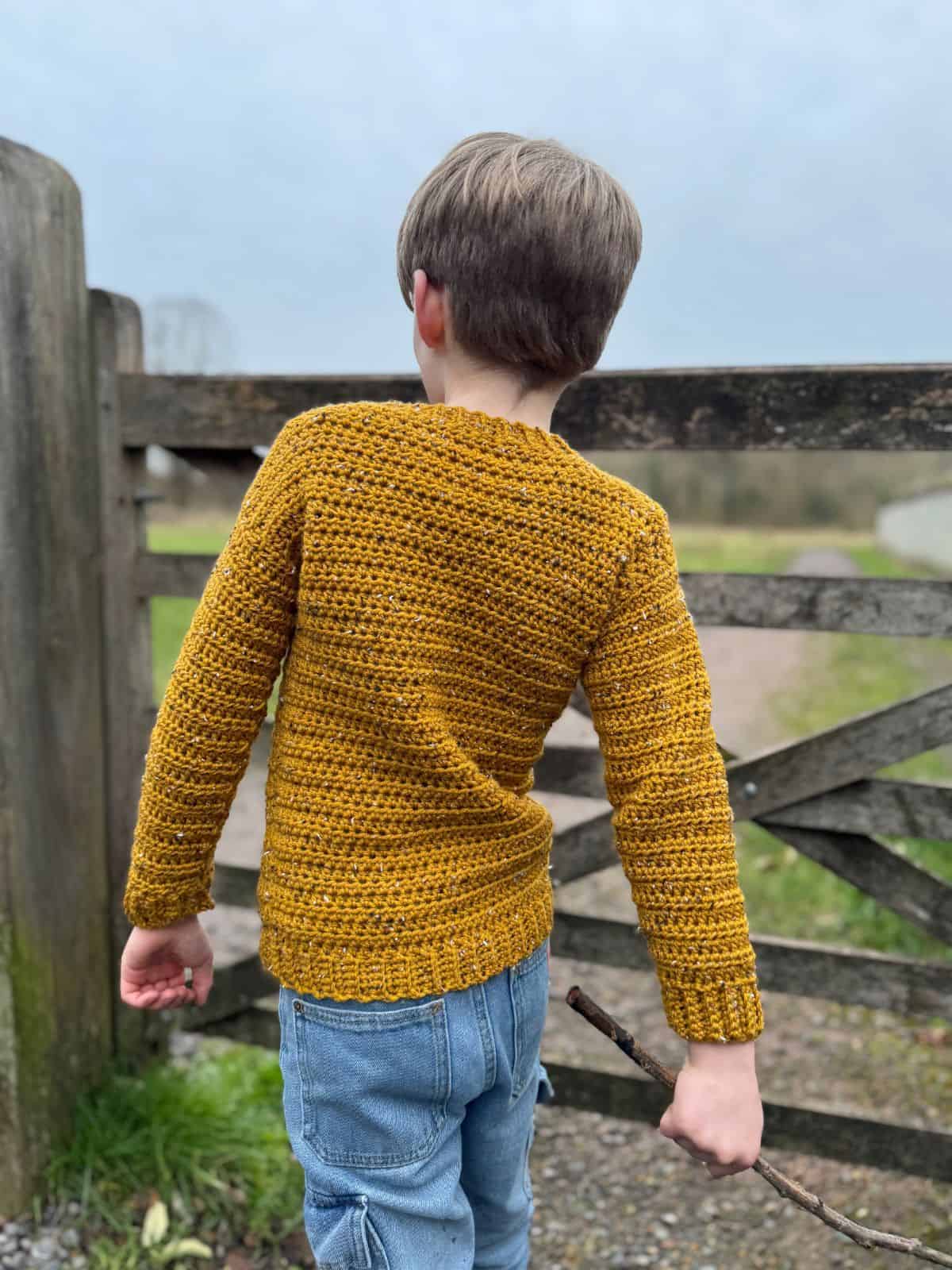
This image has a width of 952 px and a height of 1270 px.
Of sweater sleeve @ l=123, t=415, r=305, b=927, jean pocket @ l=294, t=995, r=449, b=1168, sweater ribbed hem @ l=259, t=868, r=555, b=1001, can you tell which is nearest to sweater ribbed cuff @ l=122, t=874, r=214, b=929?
sweater sleeve @ l=123, t=415, r=305, b=927

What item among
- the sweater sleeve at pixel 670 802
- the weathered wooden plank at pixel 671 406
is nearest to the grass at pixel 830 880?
the weathered wooden plank at pixel 671 406

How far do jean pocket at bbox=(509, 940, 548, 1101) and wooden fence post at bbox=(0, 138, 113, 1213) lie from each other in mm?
1275

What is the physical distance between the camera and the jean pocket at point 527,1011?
1559 millimetres

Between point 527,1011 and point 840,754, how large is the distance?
966mm

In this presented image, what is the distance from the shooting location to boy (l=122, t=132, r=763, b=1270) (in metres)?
1.37

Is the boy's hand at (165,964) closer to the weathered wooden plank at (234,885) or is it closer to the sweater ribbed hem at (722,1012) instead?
the sweater ribbed hem at (722,1012)

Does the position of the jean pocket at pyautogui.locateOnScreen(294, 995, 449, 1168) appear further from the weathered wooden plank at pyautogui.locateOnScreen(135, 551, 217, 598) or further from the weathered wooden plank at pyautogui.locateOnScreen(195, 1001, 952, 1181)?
the weathered wooden plank at pyautogui.locateOnScreen(135, 551, 217, 598)

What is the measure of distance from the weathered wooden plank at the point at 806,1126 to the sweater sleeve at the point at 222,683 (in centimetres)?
104

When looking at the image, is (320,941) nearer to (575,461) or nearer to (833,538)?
(575,461)

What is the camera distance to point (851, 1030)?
360cm

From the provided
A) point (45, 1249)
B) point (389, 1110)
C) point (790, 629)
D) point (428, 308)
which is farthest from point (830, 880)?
point (428, 308)

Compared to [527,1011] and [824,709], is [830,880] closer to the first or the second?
[527,1011]

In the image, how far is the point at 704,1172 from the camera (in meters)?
2.77

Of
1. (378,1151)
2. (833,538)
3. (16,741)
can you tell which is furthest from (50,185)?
(833,538)
